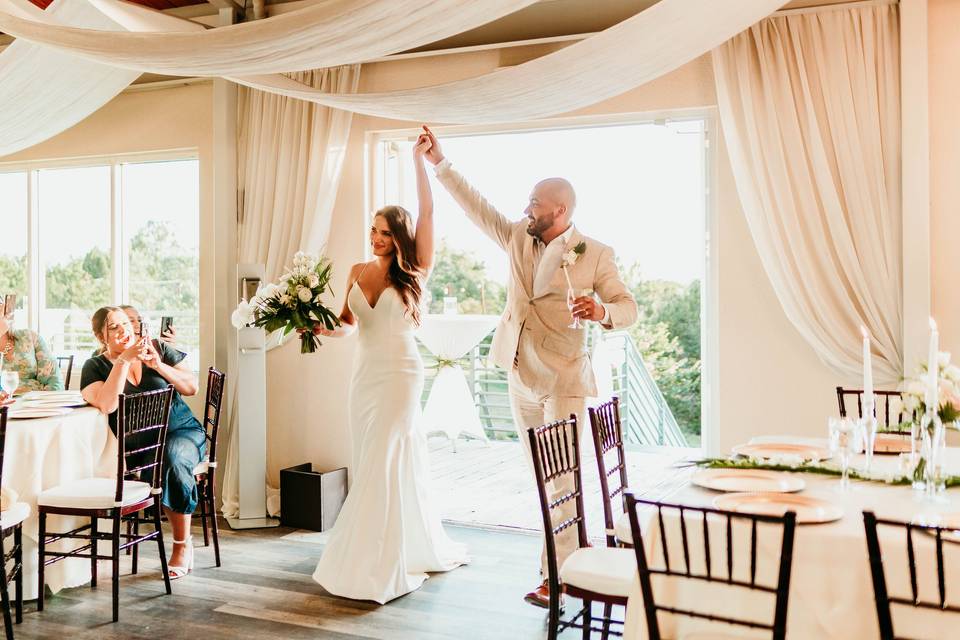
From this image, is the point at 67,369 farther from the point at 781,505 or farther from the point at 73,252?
the point at 781,505

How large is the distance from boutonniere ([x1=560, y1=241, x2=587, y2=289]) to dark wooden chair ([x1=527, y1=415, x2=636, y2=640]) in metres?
0.93

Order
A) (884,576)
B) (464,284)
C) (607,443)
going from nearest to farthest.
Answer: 1. (884,576)
2. (607,443)
3. (464,284)

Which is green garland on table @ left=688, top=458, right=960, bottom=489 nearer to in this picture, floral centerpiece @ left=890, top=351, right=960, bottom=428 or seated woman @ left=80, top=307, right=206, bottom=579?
floral centerpiece @ left=890, top=351, right=960, bottom=428

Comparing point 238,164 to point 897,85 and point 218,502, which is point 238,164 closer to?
point 218,502

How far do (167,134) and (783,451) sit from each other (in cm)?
472

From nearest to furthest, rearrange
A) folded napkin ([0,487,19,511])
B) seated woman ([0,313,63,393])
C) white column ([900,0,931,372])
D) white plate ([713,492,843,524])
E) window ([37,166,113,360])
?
white plate ([713,492,843,524]) < folded napkin ([0,487,19,511]) < white column ([900,0,931,372]) < seated woman ([0,313,63,393]) < window ([37,166,113,360])

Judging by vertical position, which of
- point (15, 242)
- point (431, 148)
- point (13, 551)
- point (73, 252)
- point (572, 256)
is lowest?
point (13, 551)

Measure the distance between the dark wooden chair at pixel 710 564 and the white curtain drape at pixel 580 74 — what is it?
198cm

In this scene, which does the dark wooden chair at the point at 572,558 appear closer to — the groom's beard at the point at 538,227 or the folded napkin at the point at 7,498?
the groom's beard at the point at 538,227

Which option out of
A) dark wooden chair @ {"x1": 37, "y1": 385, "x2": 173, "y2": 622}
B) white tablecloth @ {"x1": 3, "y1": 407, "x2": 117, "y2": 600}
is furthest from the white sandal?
white tablecloth @ {"x1": 3, "y1": 407, "x2": 117, "y2": 600}

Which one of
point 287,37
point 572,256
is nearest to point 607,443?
point 572,256

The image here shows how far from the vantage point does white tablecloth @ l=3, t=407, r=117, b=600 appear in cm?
370

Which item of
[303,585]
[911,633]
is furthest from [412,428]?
[911,633]

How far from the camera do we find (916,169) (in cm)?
408
